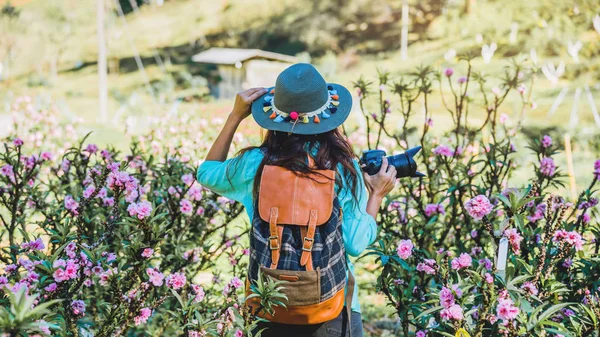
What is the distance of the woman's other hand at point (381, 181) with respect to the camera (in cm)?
180

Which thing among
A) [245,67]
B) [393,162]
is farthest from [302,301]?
[245,67]

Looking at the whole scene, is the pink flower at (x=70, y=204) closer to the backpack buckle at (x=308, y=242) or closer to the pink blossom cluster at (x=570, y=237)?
the backpack buckle at (x=308, y=242)

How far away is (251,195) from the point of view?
1815 millimetres

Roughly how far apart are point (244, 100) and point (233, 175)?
262 mm

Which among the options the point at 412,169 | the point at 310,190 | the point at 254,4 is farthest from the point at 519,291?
the point at 254,4

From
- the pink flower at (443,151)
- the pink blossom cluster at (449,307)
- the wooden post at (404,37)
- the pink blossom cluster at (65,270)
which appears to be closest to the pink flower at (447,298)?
the pink blossom cluster at (449,307)

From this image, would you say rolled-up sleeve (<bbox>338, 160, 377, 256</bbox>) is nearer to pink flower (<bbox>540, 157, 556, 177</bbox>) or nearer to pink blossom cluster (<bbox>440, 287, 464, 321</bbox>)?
pink blossom cluster (<bbox>440, 287, 464, 321</bbox>)

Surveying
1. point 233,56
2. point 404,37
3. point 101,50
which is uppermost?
point 404,37

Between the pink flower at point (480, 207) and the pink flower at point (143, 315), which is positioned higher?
the pink flower at point (480, 207)

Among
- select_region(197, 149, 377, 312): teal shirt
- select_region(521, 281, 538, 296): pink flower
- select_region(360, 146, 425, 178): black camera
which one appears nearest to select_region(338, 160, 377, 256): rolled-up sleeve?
select_region(197, 149, 377, 312): teal shirt

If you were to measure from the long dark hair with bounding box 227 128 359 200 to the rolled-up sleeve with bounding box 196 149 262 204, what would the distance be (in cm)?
5

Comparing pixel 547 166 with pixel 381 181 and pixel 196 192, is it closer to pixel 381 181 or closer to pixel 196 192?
pixel 381 181

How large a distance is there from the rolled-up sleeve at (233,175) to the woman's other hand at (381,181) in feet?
1.18

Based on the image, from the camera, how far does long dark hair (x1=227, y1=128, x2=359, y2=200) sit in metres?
1.66
